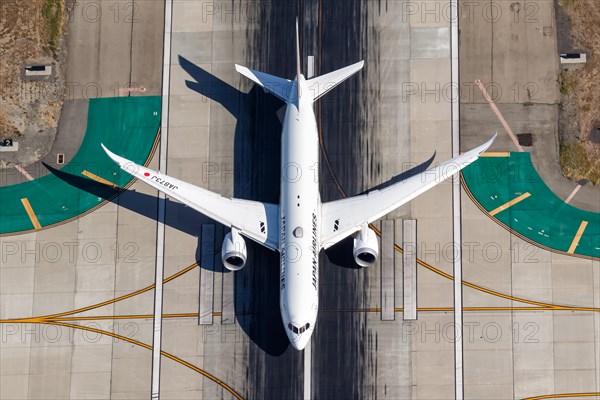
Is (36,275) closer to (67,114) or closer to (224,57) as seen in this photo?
(67,114)

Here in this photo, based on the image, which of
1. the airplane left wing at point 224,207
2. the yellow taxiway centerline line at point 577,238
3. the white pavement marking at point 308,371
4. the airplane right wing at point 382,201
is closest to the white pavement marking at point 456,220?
Result: the airplane right wing at point 382,201

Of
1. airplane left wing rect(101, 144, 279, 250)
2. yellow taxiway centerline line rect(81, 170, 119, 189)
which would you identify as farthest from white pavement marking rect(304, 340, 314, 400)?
yellow taxiway centerline line rect(81, 170, 119, 189)

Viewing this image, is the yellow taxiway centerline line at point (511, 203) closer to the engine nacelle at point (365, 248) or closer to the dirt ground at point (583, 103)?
the dirt ground at point (583, 103)

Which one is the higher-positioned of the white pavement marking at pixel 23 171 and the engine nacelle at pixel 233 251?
the white pavement marking at pixel 23 171

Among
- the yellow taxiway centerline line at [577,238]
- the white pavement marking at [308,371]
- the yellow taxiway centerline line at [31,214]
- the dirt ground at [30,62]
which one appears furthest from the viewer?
the dirt ground at [30,62]

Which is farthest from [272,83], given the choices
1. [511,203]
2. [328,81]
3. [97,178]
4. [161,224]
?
[511,203]

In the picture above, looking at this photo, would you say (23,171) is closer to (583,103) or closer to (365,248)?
(365,248)

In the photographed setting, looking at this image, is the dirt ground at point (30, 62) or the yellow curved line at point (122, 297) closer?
the yellow curved line at point (122, 297)

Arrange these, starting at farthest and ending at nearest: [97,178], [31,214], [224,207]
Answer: [97,178]
[31,214]
[224,207]
